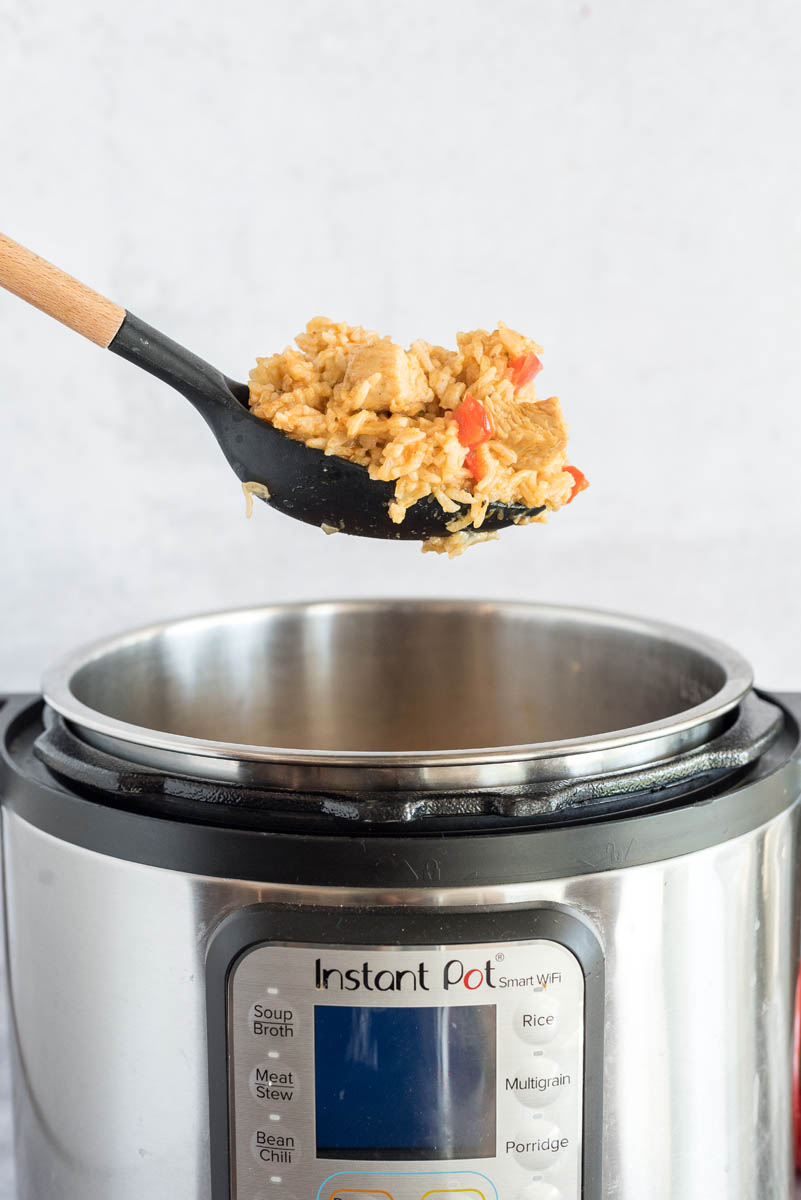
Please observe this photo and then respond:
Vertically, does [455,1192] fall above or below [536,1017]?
below

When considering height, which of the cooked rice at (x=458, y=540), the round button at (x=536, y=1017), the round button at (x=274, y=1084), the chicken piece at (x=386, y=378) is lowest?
the round button at (x=274, y=1084)

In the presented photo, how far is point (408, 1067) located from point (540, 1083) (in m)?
0.11

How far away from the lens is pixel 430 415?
1.27 m

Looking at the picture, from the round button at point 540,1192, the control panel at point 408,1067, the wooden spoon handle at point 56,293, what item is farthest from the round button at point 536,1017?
the wooden spoon handle at point 56,293

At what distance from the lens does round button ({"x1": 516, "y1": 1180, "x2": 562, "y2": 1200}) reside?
104 cm

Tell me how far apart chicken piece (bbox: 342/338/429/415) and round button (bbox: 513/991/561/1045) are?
552 millimetres

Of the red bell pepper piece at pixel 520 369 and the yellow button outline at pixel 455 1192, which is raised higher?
the red bell pepper piece at pixel 520 369

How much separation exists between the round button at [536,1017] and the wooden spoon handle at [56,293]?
2.32ft

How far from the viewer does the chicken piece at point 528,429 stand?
123 cm

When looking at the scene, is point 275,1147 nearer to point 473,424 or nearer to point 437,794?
point 437,794

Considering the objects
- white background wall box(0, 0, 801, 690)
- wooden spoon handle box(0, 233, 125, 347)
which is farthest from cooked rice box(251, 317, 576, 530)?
white background wall box(0, 0, 801, 690)

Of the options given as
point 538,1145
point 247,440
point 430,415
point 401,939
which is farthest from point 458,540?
point 538,1145

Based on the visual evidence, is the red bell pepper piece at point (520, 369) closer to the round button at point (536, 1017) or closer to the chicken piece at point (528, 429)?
the chicken piece at point (528, 429)

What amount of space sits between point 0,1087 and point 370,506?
3.52ft
